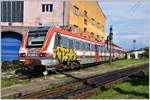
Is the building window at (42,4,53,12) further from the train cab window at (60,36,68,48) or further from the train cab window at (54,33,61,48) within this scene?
the train cab window at (54,33,61,48)

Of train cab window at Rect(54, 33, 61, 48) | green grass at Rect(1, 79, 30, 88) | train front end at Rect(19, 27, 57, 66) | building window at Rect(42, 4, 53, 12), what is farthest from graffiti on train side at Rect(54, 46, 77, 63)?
building window at Rect(42, 4, 53, 12)

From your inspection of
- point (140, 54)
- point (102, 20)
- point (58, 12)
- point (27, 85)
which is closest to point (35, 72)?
point (27, 85)

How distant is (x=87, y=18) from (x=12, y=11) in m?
16.4

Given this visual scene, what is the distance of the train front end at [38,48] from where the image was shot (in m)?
23.7

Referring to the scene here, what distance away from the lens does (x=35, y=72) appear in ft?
87.0

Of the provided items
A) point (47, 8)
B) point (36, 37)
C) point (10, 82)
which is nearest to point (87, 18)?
point (47, 8)

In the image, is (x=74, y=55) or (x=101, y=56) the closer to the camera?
(x=74, y=55)

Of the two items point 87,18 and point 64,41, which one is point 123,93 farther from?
point 87,18

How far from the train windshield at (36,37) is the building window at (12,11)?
23105 millimetres

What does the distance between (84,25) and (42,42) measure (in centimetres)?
3391

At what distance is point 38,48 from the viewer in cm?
2384

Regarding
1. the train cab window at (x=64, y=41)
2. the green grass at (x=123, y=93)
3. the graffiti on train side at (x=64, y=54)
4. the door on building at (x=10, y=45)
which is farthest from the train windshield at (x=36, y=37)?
the door on building at (x=10, y=45)

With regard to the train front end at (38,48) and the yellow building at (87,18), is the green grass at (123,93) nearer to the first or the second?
the train front end at (38,48)

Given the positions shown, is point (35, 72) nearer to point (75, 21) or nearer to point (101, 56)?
point (101, 56)
